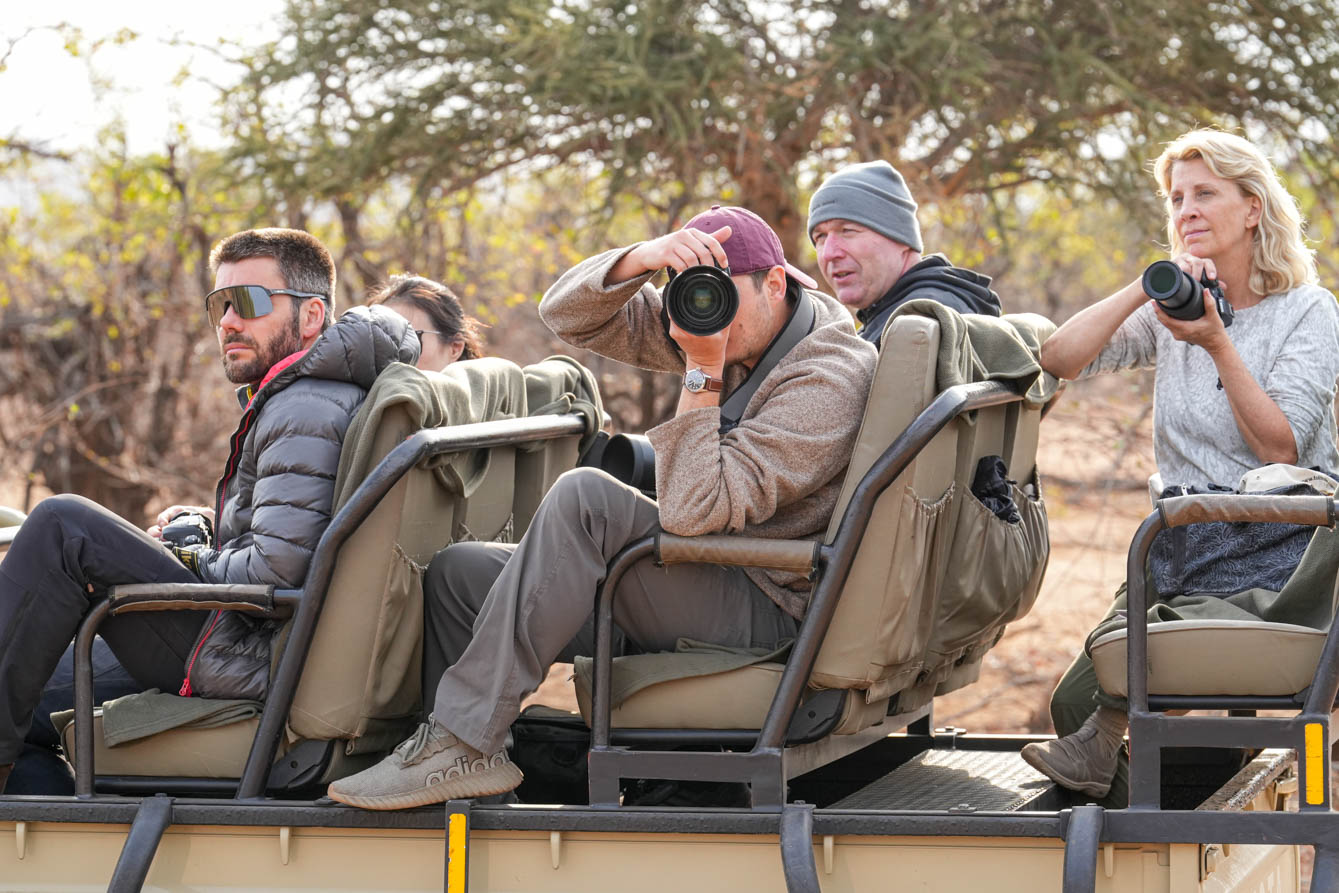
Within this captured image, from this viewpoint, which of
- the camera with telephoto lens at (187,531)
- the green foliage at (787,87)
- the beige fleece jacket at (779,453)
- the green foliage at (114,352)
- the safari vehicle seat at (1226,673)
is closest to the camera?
the safari vehicle seat at (1226,673)

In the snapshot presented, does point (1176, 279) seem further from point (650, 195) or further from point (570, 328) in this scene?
point (650, 195)

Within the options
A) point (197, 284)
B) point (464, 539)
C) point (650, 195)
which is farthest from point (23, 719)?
point (197, 284)

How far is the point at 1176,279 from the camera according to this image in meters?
2.96

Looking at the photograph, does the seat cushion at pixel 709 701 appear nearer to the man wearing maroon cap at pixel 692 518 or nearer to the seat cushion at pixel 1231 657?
the man wearing maroon cap at pixel 692 518

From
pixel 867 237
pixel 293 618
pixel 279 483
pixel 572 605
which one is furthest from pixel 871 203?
pixel 293 618

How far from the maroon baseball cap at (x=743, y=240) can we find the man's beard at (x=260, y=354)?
0.95m

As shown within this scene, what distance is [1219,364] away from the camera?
3135mm

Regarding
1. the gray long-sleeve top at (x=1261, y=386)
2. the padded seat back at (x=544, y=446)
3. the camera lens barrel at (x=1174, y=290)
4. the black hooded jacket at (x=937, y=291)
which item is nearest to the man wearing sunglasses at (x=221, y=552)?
the padded seat back at (x=544, y=446)

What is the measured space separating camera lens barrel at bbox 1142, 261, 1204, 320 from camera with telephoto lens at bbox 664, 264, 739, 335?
79cm

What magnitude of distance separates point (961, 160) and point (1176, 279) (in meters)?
4.05

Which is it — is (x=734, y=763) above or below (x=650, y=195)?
below

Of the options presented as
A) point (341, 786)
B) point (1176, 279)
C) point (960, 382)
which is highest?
point (1176, 279)

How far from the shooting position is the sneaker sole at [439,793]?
2859 mm

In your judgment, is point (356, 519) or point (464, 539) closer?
point (356, 519)
